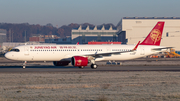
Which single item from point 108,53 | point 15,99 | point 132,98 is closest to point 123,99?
point 132,98

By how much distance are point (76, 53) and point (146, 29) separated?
65.1 metres

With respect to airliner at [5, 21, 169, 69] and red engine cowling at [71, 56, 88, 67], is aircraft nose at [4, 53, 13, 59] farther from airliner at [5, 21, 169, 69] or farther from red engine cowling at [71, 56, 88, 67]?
red engine cowling at [71, 56, 88, 67]

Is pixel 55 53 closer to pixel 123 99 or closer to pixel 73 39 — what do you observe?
pixel 123 99

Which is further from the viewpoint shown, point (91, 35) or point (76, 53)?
point (91, 35)

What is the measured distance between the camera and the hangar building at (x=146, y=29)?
10075cm

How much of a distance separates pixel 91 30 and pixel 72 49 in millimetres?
109974

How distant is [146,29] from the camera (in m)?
101

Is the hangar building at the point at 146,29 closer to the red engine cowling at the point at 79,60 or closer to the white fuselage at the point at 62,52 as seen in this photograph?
the white fuselage at the point at 62,52

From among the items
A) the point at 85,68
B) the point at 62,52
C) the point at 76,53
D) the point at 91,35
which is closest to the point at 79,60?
the point at 85,68

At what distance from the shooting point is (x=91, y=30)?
150 meters

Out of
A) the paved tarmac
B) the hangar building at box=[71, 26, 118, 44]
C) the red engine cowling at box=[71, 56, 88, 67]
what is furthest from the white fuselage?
the hangar building at box=[71, 26, 118, 44]

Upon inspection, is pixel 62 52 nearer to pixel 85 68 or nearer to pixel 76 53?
pixel 76 53

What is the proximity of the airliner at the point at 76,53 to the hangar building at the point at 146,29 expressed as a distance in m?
57.9

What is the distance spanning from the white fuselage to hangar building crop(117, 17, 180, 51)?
5876 centimetres
